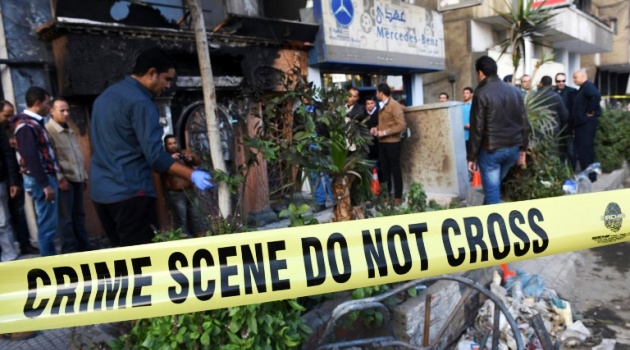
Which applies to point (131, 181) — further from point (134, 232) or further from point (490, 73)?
point (490, 73)

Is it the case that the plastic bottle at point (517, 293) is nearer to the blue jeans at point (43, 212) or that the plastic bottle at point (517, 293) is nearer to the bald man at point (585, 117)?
the blue jeans at point (43, 212)

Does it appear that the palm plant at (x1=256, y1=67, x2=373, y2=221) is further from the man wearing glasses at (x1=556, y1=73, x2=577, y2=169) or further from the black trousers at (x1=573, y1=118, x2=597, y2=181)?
the black trousers at (x1=573, y1=118, x2=597, y2=181)

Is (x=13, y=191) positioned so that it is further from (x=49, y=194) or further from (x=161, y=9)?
(x=161, y=9)

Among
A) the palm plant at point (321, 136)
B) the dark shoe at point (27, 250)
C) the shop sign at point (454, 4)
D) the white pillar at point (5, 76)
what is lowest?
the dark shoe at point (27, 250)

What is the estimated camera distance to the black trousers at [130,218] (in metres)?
2.80

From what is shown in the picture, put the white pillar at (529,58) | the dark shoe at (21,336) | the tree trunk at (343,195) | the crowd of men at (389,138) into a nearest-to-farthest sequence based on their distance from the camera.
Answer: the dark shoe at (21,336), the tree trunk at (343,195), the crowd of men at (389,138), the white pillar at (529,58)

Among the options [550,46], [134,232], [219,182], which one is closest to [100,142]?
[134,232]

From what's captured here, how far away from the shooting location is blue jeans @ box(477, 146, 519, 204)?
472 centimetres

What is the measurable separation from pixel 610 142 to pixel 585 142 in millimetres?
1080

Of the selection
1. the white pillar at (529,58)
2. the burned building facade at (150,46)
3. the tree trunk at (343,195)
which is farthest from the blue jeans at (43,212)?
the white pillar at (529,58)

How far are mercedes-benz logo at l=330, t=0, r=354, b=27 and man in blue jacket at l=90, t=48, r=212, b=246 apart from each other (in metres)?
5.94

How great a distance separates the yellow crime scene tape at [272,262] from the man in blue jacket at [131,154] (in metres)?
0.85

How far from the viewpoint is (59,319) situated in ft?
5.77

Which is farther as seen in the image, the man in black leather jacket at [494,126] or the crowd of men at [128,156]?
the man in black leather jacket at [494,126]
